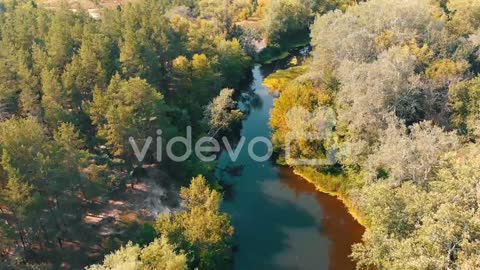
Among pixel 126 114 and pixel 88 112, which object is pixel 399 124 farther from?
pixel 88 112

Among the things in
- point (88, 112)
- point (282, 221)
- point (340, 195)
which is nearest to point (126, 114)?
point (88, 112)

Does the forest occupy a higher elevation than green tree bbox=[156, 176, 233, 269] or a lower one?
higher

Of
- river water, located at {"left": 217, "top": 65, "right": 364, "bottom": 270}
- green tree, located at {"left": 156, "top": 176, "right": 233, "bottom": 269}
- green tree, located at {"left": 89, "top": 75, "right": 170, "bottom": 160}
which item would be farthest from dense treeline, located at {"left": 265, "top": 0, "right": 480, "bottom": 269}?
green tree, located at {"left": 89, "top": 75, "right": 170, "bottom": 160}

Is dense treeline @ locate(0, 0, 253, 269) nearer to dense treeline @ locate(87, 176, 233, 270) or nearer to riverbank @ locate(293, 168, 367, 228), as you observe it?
dense treeline @ locate(87, 176, 233, 270)

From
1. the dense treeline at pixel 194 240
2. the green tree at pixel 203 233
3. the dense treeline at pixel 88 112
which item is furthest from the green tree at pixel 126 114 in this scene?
the green tree at pixel 203 233

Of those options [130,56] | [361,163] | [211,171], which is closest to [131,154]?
[211,171]
